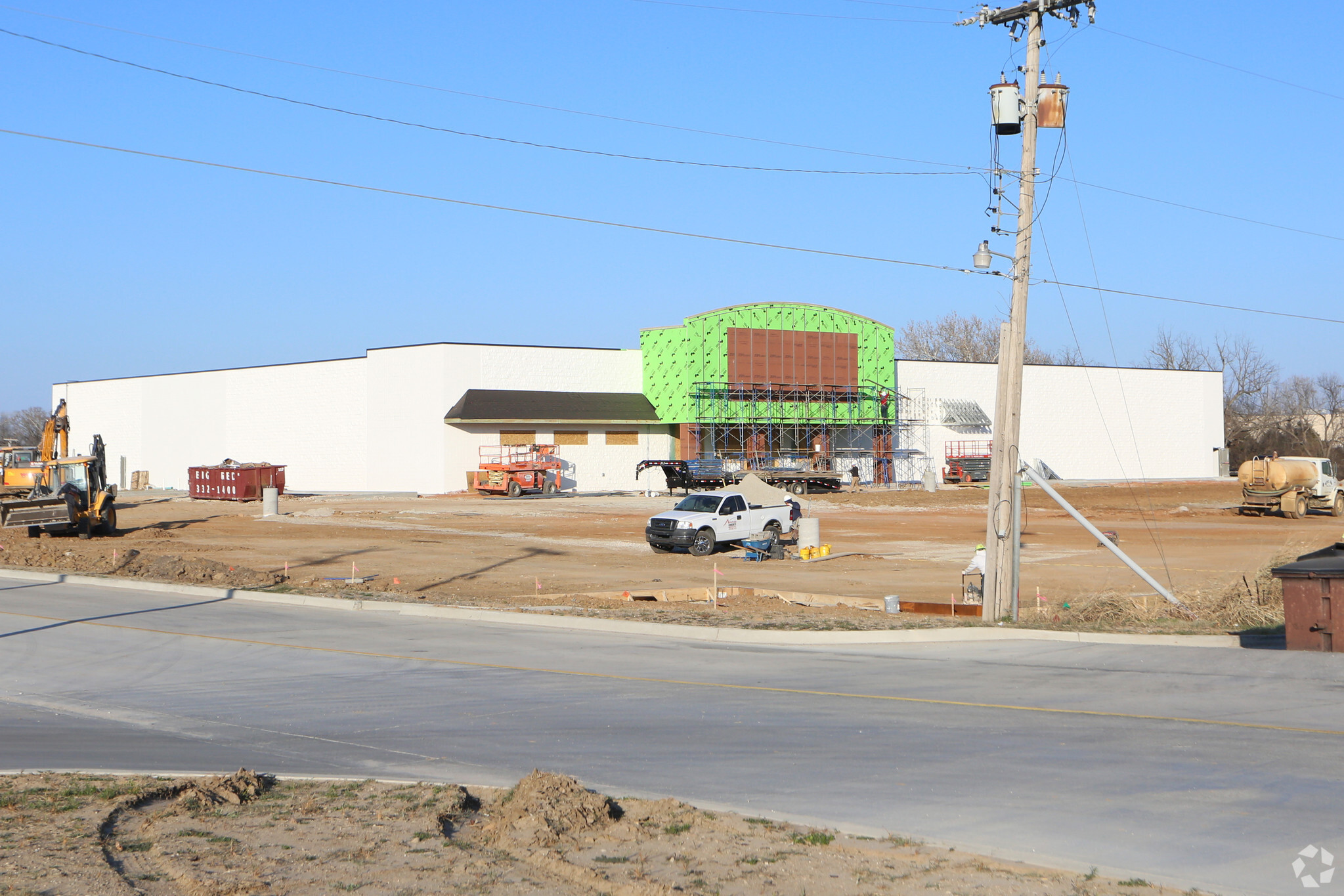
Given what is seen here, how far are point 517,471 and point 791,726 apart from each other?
4776cm

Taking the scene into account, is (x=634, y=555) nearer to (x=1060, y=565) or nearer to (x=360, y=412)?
(x=1060, y=565)

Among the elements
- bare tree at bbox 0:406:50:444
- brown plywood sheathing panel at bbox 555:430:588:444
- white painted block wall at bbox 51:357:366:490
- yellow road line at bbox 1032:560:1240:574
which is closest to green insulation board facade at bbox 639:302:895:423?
brown plywood sheathing panel at bbox 555:430:588:444

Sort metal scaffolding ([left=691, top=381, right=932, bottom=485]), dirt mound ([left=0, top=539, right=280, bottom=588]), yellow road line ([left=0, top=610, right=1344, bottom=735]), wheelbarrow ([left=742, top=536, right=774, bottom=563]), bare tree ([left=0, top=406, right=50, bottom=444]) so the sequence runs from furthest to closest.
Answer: bare tree ([left=0, top=406, right=50, bottom=444])
metal scaffolding ([left=691, top=381, right=932, bottom=485])
wheelbarrow ([left=742, top=536, right=774, bottom=563])
dirt mound ([left=0, top=539, right=280, bottom=588])
yellow road line ([left=0, top=610, right=1344, bottom=735])

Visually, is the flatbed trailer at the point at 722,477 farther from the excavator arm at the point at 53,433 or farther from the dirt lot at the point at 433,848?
the dirt lot at the point at 433,848

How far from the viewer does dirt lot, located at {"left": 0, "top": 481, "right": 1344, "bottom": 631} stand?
1994 centimetres

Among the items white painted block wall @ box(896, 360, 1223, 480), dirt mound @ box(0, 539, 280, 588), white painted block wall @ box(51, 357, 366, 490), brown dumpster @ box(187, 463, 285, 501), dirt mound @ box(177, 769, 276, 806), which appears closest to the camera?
dirt mound @ box(177, 769, 276, 806)

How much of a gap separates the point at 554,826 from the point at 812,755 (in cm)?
273

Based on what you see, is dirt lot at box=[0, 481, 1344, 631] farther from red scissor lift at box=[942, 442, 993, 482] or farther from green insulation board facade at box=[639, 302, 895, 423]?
red scissor lift at box=[942, 442, 993, 482]

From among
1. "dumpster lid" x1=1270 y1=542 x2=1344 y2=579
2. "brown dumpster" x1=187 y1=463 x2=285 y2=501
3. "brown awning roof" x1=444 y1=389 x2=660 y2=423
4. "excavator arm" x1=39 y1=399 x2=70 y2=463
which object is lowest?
"dumpster lid" x1=1270 y1=542 x2=1344 y2=579

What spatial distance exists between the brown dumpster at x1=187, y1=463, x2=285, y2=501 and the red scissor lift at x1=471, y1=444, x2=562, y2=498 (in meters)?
9.65

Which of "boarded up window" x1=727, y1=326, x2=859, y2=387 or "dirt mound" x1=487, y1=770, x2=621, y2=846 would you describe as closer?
"dirt mound" x1=487, y1=770, x2=621, y2=846

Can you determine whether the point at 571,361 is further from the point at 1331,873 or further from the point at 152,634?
the point at 1331,873

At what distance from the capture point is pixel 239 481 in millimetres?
55438

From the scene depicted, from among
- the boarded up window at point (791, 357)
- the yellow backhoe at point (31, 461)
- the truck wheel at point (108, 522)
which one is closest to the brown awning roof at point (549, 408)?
the boarded up window at point (791, 357)
